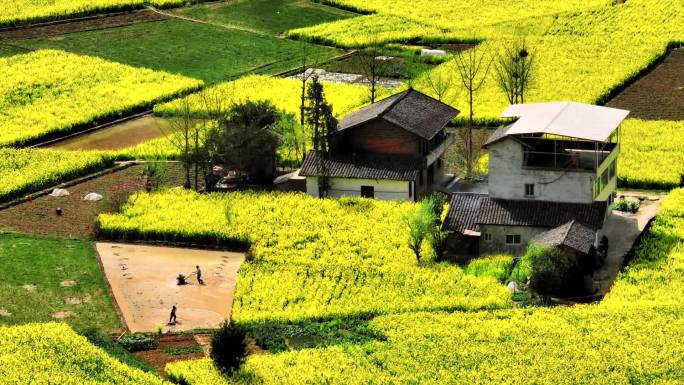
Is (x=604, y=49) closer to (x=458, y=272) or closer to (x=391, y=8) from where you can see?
(x=391, y=8)

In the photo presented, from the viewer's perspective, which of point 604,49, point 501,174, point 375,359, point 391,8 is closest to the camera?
point 375,359

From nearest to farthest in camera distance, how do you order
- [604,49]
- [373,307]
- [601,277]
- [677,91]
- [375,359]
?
1. [375,359]
2. [373,307]
3. [601,277]
4. [677,91]
5. [604,49]

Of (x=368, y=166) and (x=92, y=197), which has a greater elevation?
(x=368, y=166)

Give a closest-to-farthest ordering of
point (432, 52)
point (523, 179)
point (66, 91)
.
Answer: point (523, 179), point (66, 91), point (432, 52)

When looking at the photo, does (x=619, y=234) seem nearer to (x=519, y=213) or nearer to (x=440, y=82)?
(x=519, y=213)

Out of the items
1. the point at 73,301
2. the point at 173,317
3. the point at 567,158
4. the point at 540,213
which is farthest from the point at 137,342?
the point at 567,158

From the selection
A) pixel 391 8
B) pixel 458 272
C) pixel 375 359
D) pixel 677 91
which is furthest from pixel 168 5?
pixel 375 359

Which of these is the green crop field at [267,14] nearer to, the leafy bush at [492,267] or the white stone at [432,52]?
the white stone at [432,52]

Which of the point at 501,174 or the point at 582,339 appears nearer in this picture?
the point at 582,339
